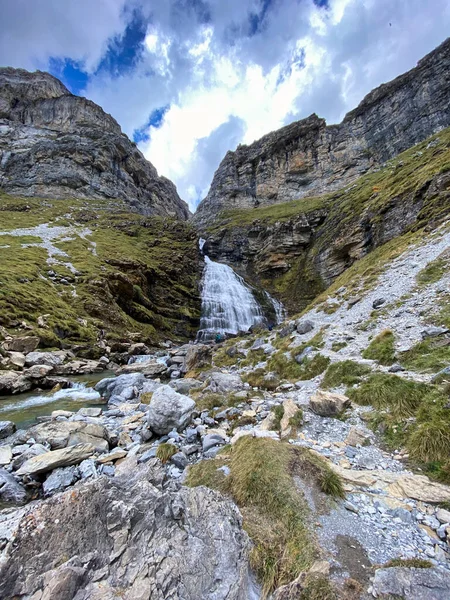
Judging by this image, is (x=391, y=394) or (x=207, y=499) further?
(x=391, y=394)

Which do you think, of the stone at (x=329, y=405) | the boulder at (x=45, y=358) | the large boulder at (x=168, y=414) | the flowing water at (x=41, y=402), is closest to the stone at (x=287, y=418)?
the stone at (x=329, y=405)

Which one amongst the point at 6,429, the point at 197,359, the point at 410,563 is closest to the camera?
the point at 410,563

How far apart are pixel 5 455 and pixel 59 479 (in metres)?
2.28

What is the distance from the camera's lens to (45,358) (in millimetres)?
19531

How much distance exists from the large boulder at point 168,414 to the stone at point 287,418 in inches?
124

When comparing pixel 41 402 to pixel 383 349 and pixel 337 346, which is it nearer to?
pixel 337 346

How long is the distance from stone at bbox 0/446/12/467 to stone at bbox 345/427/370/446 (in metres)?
8.75

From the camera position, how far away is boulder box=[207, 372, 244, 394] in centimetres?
1167

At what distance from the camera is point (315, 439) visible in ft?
20.5

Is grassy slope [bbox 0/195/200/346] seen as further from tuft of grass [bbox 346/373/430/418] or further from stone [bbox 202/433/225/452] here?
tuft of grass [bbox 346/373/430/418]

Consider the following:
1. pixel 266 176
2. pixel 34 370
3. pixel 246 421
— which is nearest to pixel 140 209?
pixel 266 176

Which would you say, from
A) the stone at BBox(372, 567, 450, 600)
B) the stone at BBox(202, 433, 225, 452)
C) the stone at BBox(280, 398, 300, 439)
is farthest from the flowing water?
the stone at BBox(372, 567, 450, 600)

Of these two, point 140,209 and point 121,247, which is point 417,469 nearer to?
point 121,247

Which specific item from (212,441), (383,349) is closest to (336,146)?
(383,349)
